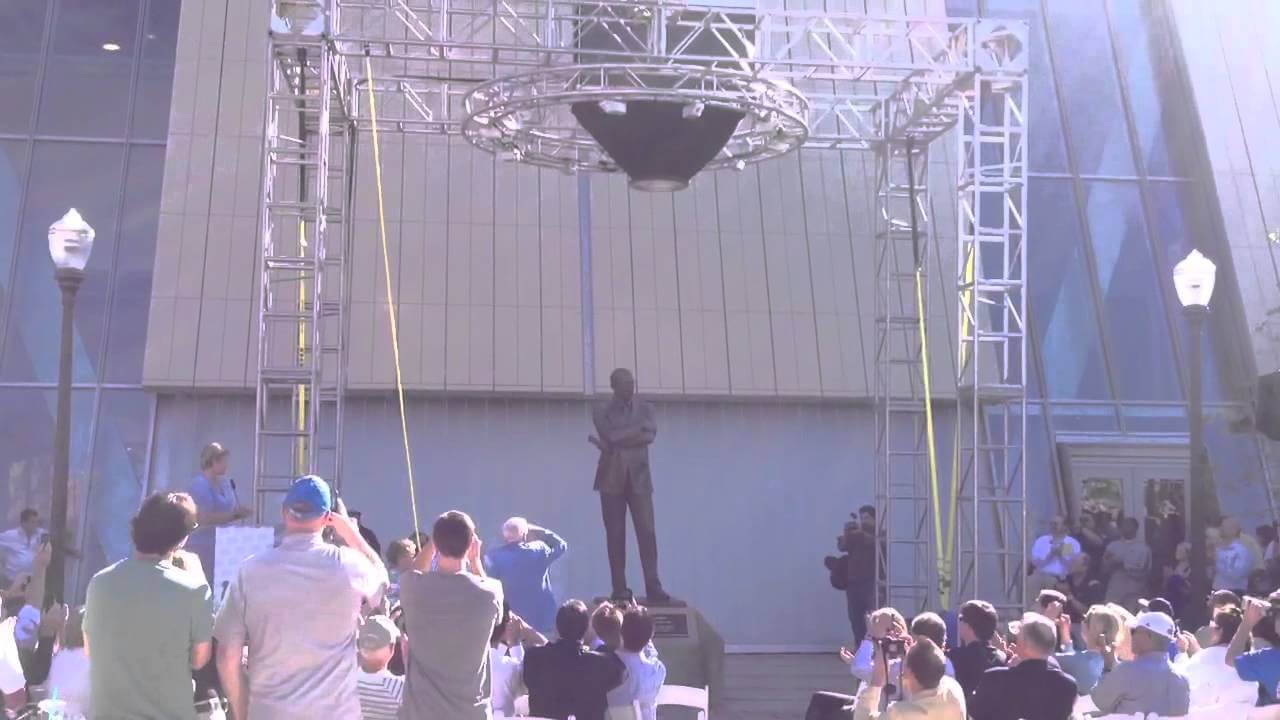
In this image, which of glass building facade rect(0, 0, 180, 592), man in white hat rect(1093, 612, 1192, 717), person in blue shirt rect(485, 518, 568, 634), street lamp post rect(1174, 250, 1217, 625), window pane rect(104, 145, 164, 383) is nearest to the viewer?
man in white hat rect(1093, 612, 1192, 717)

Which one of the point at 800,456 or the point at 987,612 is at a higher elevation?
the point at 800,456

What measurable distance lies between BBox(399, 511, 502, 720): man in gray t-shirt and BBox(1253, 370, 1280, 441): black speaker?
1377 cm

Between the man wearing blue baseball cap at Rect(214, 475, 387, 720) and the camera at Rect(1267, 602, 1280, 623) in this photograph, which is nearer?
the man wearing blue baseball cap at Rect(214, 475, 387, 720)

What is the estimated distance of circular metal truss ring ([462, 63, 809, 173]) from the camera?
555 inches

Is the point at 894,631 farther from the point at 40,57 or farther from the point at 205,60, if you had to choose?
the point at 40,57

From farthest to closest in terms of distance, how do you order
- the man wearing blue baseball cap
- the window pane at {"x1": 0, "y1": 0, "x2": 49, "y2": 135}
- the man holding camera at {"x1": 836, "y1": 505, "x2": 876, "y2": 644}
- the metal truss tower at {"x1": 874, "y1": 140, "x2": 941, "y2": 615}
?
the window pane at {"x1": 0, "y1": 0, "x2": 49, "y2": 135} < the metal truss tower at {"x1": 874, "y1": 140, "x2": 941, "y2": 615} < the man holding camera at {"x1": 836, "y1": 505, "x2": 876, "y2": 644} < the man wearing blue baseball cap

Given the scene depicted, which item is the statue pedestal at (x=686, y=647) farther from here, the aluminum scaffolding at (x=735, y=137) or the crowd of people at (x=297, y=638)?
the crowd of people at (x=297, y=638)

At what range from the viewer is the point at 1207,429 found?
19750 millimetres

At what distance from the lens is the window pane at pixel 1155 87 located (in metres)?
21.4

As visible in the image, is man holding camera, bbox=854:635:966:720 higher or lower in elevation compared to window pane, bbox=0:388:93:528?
lower

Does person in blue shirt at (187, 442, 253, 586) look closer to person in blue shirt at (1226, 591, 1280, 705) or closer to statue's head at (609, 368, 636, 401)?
statue's head at (609, 368, 636, 401)

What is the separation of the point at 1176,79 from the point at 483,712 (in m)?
18.6

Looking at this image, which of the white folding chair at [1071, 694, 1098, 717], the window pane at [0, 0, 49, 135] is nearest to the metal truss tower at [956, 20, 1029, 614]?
the white folding chair at [1071, 694, 1098, 717]

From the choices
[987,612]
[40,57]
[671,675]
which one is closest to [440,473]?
[671,675]
